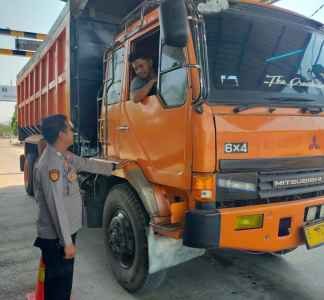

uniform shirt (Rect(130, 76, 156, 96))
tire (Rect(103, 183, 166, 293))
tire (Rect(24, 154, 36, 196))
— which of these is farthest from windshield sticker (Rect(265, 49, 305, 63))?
tire (Rect(24, 154, 36, 196))

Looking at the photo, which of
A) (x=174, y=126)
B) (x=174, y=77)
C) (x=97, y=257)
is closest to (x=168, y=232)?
(x=174, y=126)

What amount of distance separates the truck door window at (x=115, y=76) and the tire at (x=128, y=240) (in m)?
0.93

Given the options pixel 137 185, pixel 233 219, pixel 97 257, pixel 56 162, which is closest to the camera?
pixel 56 162

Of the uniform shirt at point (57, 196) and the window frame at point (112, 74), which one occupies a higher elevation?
the window frame at point (112, 74)

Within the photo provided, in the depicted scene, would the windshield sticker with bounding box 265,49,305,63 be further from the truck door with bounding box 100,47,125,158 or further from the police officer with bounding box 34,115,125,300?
the police officer with bounding box 34,115,125,300

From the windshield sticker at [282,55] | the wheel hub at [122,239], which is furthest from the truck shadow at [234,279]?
the windshield sticker at [282,55]

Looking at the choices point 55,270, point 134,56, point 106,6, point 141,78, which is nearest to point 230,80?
point 141,78

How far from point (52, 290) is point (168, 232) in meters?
0.91

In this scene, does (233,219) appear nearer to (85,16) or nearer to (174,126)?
(174,126)

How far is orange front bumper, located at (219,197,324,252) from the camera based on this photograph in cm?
256

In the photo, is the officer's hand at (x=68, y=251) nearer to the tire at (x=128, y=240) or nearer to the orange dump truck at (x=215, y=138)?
the orange dump truck at (x=215, y=138)

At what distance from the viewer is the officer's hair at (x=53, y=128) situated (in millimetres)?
2455

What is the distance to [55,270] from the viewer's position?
253 centimetres

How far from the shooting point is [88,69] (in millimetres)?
4379
